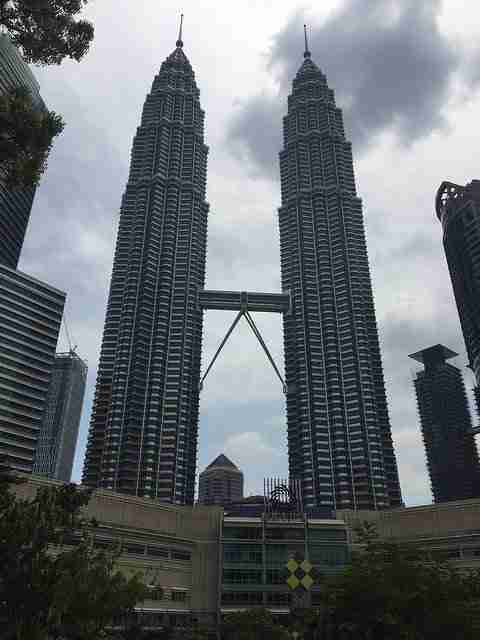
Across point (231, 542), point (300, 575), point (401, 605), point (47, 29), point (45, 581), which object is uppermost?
point (47, 29)

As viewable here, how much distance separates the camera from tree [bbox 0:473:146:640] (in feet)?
61.0

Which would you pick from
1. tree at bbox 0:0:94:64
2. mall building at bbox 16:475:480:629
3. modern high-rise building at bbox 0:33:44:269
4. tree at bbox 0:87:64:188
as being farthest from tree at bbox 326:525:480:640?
modern high-rise building at bbox 0:33:44:269

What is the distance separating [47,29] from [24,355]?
530 ft

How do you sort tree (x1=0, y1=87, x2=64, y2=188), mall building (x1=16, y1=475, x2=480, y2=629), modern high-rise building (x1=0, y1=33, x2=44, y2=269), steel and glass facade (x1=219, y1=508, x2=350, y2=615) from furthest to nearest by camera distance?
modern high-rise building (x1=0, y1=33, x2=44, y2=269)
steel and glass facade (x1=219, y1=508, x2=350, y2=615)
mall building (x1=16, y1=475, x2=480, y2=629)
tree (x1=0, y1=87, x2=64, y2=188)

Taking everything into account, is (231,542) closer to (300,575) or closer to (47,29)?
(300,575)

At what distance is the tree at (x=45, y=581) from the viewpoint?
1859 centimetres

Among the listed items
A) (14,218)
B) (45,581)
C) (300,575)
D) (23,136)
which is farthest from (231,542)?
(14,218)

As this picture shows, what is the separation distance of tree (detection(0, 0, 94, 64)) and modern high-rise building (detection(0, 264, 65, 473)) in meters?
152

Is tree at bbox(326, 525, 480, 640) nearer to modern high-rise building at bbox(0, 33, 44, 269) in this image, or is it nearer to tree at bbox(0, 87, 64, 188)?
tree at bbox(0, 87, 64, 188)

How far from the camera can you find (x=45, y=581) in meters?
19.0

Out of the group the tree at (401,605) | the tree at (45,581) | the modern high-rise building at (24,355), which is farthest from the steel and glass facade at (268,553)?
the modern high-rise building at (24,355)

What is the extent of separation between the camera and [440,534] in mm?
76750

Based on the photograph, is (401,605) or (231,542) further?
(231,542)

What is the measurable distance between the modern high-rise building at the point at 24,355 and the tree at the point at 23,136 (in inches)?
5933
